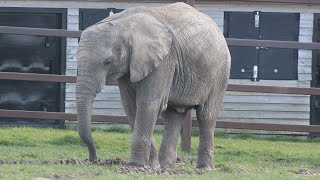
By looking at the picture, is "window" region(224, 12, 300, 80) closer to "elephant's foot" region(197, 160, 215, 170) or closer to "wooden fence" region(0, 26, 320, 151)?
"wooden fence" region(0, 26, 320, 151)

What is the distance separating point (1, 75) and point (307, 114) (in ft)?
21.8

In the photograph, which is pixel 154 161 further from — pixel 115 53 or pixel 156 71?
pixel 115 53

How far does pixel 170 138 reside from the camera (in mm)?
13969

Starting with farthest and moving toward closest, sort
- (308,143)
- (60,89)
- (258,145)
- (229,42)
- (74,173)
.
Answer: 1. (60,89)
2. (308,143)
3. (258,145)
4. (229,42)
5. (74,173)

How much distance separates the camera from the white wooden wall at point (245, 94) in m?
20.3

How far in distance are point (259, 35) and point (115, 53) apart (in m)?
8.18

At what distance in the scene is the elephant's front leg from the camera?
1303cm

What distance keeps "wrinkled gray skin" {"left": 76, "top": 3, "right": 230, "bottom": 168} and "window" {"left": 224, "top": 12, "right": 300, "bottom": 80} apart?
6.31m

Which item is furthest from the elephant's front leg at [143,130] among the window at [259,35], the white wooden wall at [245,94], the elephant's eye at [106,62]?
the window at [259,35]

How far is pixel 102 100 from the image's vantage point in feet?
67.8

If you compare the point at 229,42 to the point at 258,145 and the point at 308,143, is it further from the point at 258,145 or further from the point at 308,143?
the point at 308,143

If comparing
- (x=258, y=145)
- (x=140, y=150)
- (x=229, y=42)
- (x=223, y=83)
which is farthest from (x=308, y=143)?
(x=140, y=150)

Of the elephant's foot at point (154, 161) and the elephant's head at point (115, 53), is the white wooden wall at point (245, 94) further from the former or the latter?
the elephant's head at point (115, 53)

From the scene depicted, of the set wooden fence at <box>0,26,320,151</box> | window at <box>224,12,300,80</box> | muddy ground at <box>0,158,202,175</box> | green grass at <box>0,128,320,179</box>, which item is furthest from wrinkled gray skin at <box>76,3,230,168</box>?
window at <box>224,12,300,80</box>
